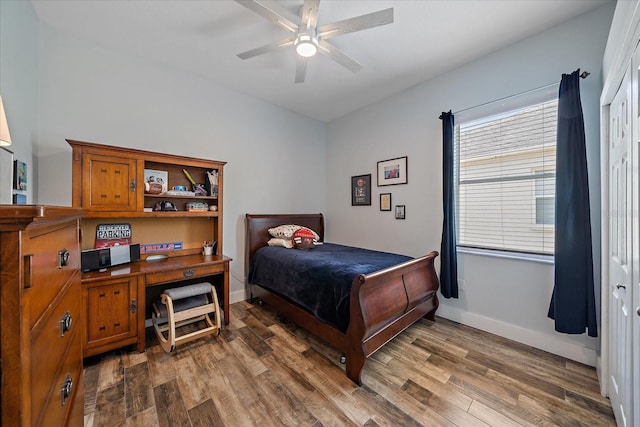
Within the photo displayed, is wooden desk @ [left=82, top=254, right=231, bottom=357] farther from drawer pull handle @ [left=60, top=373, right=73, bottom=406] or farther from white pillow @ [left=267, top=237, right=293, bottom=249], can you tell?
drawer pull handle @ [left=60, top=373, right=73, bottom=406]

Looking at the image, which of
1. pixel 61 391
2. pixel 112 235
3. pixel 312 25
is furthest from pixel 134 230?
pixel 312 25

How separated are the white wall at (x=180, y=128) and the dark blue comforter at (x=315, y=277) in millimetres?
734

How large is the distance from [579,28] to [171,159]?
3.83 m

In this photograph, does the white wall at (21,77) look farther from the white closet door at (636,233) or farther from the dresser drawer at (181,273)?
the white closet door at (636,233)

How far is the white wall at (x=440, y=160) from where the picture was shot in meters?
2.02

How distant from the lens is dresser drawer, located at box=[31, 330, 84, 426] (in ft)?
2.17

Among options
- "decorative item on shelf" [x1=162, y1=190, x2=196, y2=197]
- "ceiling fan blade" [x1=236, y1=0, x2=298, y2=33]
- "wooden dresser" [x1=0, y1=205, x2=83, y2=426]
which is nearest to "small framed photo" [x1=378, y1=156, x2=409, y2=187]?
"ceiling fan blade" [x1=236, y1=0, x2=298, y2=33]

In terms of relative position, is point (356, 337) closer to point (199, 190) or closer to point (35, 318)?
point (35, 318)

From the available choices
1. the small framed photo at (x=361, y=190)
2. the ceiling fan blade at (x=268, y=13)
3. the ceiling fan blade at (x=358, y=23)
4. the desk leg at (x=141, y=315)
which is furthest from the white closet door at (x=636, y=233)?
the desk leg at (x=141, y=315)

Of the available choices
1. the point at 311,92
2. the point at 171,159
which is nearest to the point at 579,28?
the point at 311,92

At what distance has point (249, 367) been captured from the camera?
1.99 metres

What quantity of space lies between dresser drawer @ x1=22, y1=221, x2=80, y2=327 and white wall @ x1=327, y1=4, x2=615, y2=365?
10.1ft

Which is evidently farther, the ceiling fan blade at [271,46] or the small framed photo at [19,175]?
the ceiling fan blade at [271,46]

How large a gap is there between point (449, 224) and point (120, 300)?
3189mm
